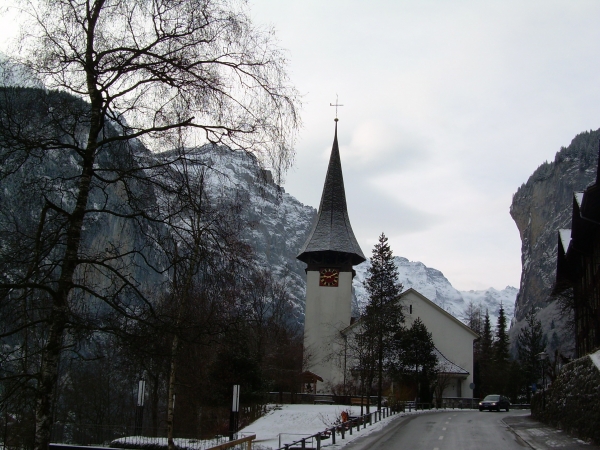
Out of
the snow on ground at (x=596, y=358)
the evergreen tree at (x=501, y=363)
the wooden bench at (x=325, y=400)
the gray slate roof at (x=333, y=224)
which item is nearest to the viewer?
the snow on ground at (x=596, y=358)

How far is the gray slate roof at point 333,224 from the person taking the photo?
62.8 metres

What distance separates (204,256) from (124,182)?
57.2 inches

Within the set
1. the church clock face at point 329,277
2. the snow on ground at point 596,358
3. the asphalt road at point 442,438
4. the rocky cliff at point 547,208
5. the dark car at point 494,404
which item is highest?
the rocky cliff at point 547,208

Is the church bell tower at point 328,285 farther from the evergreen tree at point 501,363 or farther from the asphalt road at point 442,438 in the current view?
the asphalt road at point 442,438

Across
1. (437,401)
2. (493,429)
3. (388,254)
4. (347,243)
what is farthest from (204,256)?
(347,243)

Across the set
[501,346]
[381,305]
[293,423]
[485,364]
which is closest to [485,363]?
[485,364]

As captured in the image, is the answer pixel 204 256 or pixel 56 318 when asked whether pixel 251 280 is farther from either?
pixel 56 318

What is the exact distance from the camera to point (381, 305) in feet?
138

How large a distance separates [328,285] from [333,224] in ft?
19.6

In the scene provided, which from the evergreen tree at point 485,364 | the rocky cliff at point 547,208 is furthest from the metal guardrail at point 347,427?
the rocky cliff at point 547,208

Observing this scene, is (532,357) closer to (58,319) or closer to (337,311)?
(337,311)

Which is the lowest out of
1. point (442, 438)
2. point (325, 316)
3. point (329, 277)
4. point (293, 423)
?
point (293, 423)

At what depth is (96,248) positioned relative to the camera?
932 centimetres

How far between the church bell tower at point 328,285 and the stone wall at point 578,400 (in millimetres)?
35267
